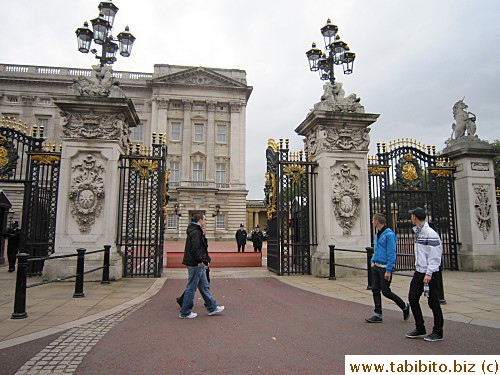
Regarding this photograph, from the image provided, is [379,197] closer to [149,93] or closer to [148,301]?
[148,301]

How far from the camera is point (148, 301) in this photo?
7328 millimetres

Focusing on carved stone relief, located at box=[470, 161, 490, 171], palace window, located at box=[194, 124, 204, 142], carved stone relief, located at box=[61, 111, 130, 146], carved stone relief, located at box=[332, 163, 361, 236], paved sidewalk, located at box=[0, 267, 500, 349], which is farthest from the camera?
palace window, located at box=[194, 124, 204, 142]

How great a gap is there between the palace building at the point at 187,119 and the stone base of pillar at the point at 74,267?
33778 mm

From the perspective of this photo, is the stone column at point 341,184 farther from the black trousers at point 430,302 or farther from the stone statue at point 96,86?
the stone statue at point 96,86

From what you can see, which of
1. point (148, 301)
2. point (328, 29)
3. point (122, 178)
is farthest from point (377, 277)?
point (328, 29)

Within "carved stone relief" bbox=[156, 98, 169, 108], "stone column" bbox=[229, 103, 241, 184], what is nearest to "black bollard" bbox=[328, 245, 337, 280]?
"stone column" bbox=[229, 103, 241, 184]

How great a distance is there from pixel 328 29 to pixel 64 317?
1095cm

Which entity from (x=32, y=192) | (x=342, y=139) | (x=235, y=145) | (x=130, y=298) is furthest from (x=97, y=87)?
(x=235, y=145)

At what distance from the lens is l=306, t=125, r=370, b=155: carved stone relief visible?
10984 millimetres

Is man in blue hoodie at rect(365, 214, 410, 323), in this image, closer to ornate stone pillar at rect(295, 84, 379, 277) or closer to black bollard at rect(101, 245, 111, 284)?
ornate stone pillar at rect(295, 84, 379, 277)

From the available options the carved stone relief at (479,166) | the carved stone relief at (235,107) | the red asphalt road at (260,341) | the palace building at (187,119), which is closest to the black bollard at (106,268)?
→ the red asphalt road at (260,341)

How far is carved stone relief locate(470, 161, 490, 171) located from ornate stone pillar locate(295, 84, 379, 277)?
13.8ft

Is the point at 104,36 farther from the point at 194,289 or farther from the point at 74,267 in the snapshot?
the point at 194,289

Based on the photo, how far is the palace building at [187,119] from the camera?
45.2m
